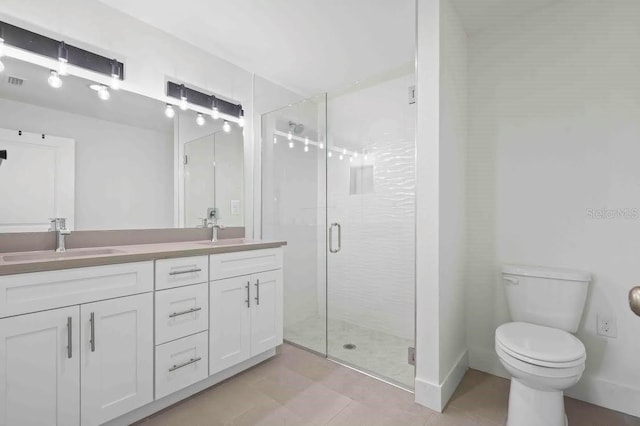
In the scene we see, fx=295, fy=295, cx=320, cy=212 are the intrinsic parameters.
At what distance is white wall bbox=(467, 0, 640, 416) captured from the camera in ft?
5.43

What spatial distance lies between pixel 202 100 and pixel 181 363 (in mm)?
1930

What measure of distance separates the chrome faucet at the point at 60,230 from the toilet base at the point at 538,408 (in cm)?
252

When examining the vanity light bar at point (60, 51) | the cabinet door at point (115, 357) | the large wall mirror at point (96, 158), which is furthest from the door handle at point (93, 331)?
the vanity light bar at point (60, 51)

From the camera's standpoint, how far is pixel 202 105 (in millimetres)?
2414

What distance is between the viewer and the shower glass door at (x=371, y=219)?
8.02 feet

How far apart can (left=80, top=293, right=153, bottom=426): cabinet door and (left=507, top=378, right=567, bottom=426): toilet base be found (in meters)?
1.87

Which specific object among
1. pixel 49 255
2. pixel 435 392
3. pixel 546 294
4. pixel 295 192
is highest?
pixel 295 192

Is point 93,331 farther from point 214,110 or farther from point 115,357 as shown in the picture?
point 214,110

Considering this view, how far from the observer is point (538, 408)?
1398 millimetres

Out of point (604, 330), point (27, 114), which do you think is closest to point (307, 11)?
point (27, 114)

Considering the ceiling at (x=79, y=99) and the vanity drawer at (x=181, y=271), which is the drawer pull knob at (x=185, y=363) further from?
the ceiling at (x=79, y=99)

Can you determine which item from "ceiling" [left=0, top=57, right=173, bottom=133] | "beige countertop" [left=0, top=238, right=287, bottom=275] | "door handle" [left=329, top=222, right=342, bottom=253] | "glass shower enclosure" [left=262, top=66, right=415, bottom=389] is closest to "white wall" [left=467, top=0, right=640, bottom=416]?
"glass shower enclosure" [left=262, top=66, right=415, bottom=389]

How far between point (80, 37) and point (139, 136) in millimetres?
631

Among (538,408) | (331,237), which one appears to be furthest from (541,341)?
(331,237)
